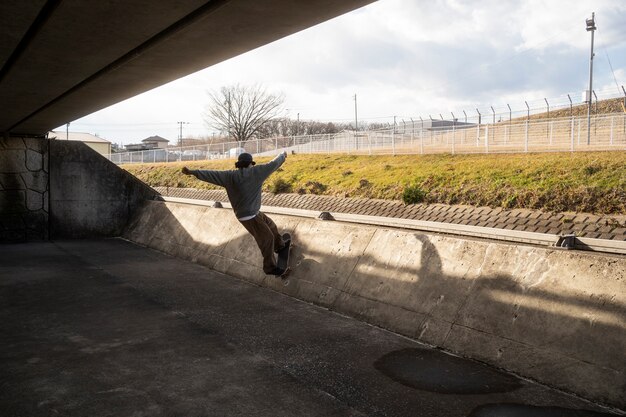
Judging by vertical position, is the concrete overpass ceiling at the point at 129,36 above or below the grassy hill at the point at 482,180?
above

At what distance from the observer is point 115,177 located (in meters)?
15.4

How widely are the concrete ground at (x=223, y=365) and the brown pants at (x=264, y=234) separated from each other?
519 millimetres

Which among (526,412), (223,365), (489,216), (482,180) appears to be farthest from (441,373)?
(482,180)

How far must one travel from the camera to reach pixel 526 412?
3.48 metres

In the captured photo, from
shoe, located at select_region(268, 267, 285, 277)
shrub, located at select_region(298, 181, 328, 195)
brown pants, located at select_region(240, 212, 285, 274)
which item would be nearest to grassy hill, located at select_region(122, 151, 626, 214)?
shrub, located at select_region(298, 181, 328, 195)

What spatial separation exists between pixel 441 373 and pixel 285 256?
3730 millimetres

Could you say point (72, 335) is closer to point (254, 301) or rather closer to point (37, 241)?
point (254, 301)

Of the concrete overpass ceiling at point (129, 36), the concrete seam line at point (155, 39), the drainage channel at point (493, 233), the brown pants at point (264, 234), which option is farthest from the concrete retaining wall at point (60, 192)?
the brown pants at point (264, 234)

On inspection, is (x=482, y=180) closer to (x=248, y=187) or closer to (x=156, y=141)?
(x=248, y=187)

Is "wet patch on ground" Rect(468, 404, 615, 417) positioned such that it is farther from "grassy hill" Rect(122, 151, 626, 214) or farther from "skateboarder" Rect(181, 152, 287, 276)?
"grassy hill" Rect(122, 151, 626, 214)

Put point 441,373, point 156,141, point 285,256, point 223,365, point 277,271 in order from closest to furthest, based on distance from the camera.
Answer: point 441,373 < point 223,365 < point 277,271 < point 285,256 < point 156,141

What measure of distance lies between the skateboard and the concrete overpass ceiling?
2.85 m

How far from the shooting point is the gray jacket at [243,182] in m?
6.73

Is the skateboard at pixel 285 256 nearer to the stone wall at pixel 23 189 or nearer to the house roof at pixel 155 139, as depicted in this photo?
the stone wall at pixel 23 189
